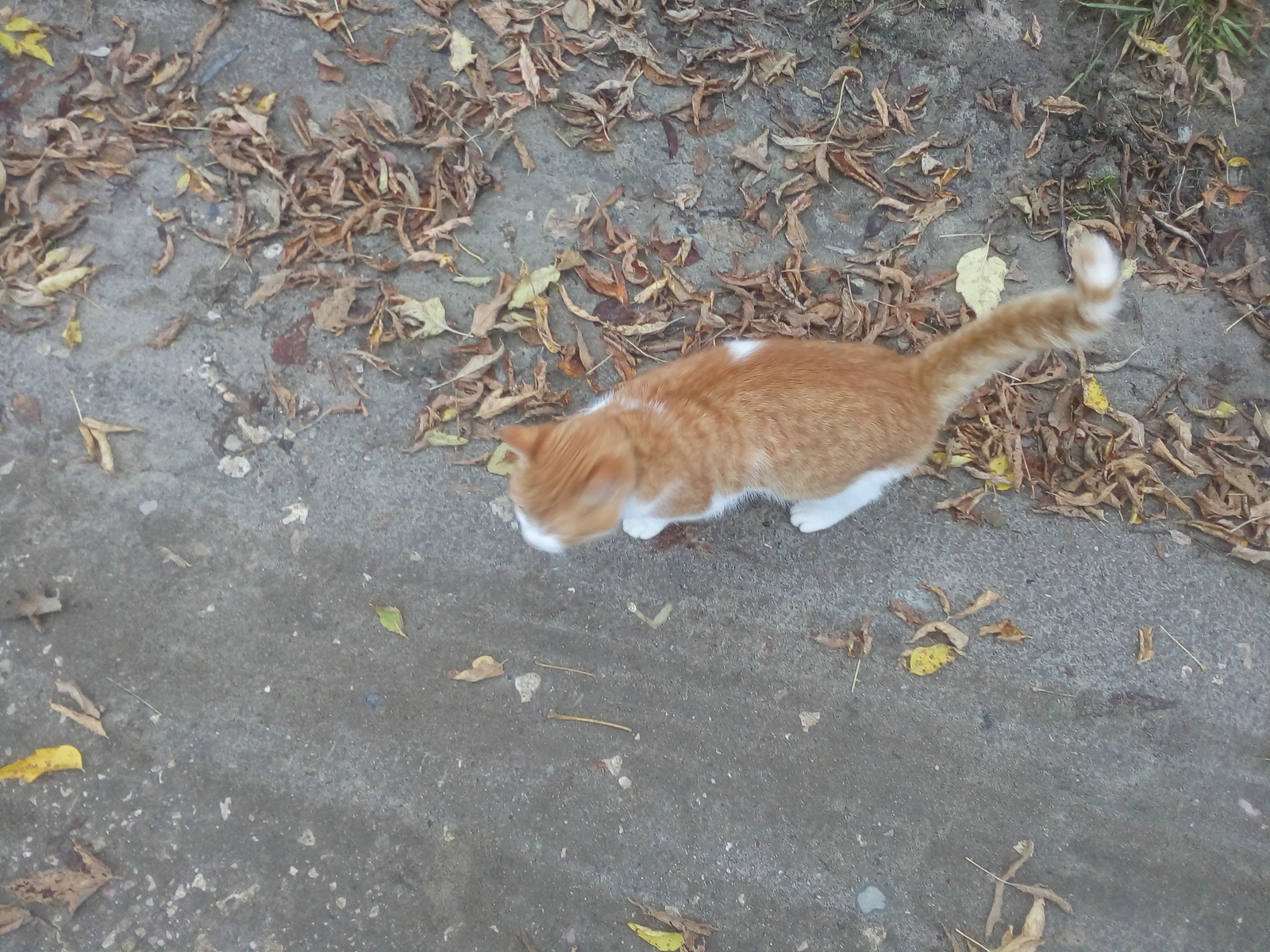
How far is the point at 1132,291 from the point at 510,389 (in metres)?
2.85

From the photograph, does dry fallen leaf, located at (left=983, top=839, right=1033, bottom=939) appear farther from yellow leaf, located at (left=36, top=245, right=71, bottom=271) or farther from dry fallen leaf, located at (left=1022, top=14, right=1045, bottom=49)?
yellow leaf, located at (left=36, top=245, right=71, bottom=271)

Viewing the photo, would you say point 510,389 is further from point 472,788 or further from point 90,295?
point 90,295

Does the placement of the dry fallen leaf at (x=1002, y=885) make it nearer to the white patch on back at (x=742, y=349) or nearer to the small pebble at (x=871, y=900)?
the small pebble at (x=871, y=900)

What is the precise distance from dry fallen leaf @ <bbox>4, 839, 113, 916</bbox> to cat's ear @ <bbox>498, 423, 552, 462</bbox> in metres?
2.21

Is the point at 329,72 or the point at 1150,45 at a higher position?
the point at 329,72

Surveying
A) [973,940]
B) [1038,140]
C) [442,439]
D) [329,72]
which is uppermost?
[329,72]

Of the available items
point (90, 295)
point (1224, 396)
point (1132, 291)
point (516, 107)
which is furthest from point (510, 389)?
point (1224, 396)

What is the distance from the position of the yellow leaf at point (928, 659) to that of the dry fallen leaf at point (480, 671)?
5.46 ft

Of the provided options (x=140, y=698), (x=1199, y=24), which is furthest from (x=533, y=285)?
(x=1199, y=24)

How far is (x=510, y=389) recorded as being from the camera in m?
2.98

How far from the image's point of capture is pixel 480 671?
274 centimetres

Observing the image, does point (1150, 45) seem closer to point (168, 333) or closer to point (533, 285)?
point (533, 285)

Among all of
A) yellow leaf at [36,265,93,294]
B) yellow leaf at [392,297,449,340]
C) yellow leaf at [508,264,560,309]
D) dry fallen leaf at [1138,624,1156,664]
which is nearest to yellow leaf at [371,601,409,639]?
yellow leaf at [392,297,449,340]

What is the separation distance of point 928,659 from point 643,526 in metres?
1.28
